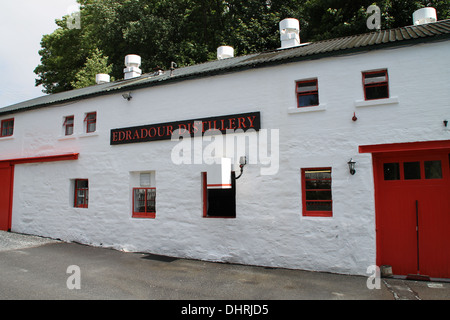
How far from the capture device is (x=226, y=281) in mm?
7703

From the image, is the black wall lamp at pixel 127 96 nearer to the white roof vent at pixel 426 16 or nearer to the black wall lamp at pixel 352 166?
the black wall lamp at pixel 352 166

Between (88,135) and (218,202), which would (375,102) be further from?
(88,135)

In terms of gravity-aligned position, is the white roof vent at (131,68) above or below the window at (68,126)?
above

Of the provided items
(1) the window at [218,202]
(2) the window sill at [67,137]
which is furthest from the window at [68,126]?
(1) the window at [218,202]

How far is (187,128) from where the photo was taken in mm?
10219

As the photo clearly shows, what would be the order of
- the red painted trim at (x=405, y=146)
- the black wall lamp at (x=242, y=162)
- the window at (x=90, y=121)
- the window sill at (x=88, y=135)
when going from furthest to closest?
the window at (x=90, y=121)
the window sill at (x=88, y=135)
the black wall lamp at (x=242, y=162)
the red painted trim at (x=405, y=146)

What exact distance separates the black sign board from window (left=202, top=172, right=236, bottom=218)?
1469 millimetres

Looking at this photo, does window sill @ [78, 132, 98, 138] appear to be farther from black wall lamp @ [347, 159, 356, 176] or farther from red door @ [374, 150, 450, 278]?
red door @ [374, 150, 450, 278]

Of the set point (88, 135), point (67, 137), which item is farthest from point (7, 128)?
point (88, 135)

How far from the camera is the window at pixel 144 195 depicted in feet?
35.8

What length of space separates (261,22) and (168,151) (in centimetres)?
1732

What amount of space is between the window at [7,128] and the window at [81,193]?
509cm

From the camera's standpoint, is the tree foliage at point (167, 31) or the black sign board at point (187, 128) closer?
the black sign board at point (187, 128)
